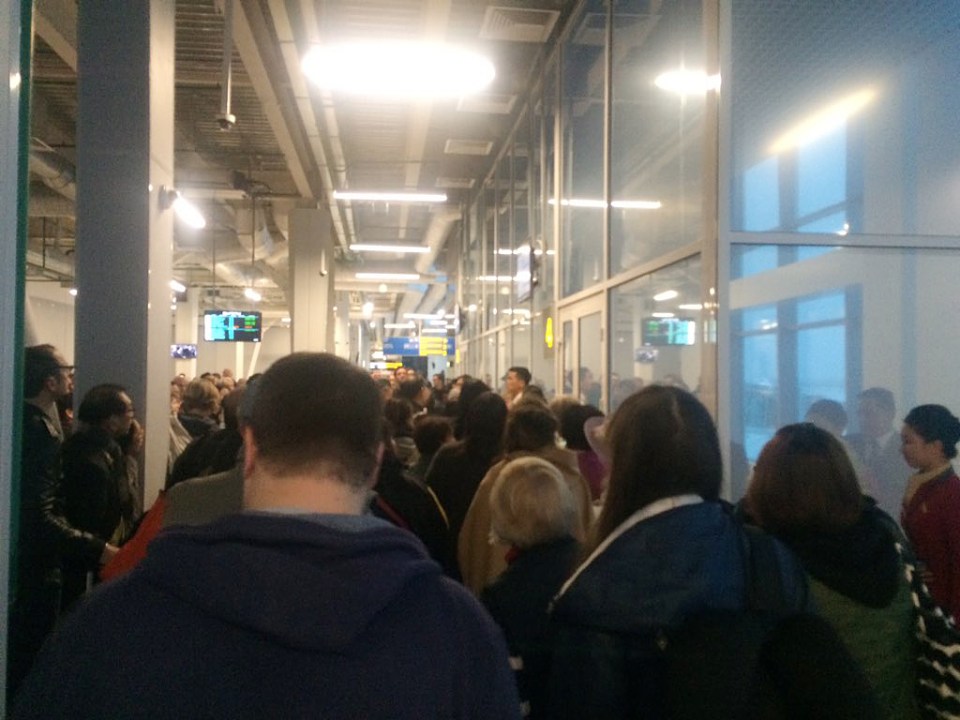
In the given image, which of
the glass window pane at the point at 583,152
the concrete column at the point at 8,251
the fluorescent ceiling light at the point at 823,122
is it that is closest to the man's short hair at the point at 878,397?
the fluorescent ceiling light at the point at 823,122

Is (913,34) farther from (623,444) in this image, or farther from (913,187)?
(623,444)

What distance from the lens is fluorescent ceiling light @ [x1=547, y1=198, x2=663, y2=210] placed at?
16.1 feet

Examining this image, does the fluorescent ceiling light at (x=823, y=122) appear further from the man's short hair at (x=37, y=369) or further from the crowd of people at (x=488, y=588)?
the man's short hair at (x=37, y=369)

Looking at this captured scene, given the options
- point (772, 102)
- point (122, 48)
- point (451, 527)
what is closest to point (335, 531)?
point (451, 527)

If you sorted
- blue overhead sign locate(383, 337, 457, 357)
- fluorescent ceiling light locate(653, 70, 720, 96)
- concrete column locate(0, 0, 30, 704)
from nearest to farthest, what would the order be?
1. concrete column locate(0, 0, 30, 704)
2. fluorescent ceiling light locate(653, 70, 720, 96)
3. blue overhead sign locate(383, 337, 457, 357)

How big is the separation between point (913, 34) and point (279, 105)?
21.0ft

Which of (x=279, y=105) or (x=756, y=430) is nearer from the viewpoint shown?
(x=756, y=430)

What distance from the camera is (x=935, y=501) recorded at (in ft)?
10.1

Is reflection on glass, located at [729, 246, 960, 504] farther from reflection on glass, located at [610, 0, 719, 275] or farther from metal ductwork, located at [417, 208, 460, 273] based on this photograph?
metal ductwork, located at [417, 208, 460, 273]

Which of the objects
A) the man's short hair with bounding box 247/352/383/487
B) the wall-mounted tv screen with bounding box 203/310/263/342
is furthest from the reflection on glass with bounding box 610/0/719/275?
the wall-mounted tv screen with bounding box 203/310/263/342

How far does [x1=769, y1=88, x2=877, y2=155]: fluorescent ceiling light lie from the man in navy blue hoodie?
133 inches

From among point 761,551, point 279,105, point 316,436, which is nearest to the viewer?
point 316,436

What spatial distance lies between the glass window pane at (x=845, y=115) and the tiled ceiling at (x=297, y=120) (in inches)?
142

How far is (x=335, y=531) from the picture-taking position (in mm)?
977
